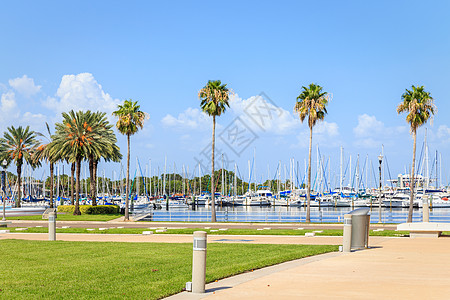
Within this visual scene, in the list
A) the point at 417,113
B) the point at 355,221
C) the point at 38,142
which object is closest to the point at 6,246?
the point at 355,221

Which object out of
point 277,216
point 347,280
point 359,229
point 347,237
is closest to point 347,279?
point 347,280

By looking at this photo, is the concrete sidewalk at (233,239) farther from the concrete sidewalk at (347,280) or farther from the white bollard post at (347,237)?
the concrete sidewalk at (347,280)

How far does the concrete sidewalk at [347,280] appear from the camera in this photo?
35.7ft

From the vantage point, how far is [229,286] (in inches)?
474

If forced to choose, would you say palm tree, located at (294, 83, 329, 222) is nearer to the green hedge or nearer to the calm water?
the calm water

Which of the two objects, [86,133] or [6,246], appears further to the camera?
Result: [86,133]

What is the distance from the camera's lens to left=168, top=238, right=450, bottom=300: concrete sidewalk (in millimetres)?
10883

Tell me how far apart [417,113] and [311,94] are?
9.94 metres

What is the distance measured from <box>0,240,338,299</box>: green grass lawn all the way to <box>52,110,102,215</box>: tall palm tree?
45.4m

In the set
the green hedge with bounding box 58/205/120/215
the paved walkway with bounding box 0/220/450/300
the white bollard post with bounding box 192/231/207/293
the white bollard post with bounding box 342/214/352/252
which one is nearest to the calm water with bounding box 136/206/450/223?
the green hedge with bounding box 58/205/120/215

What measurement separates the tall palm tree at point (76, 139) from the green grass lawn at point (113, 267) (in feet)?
149

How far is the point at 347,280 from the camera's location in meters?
12.7

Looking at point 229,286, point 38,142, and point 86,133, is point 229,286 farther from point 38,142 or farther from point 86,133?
point 38,142

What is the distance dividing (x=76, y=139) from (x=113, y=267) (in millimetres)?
54357
